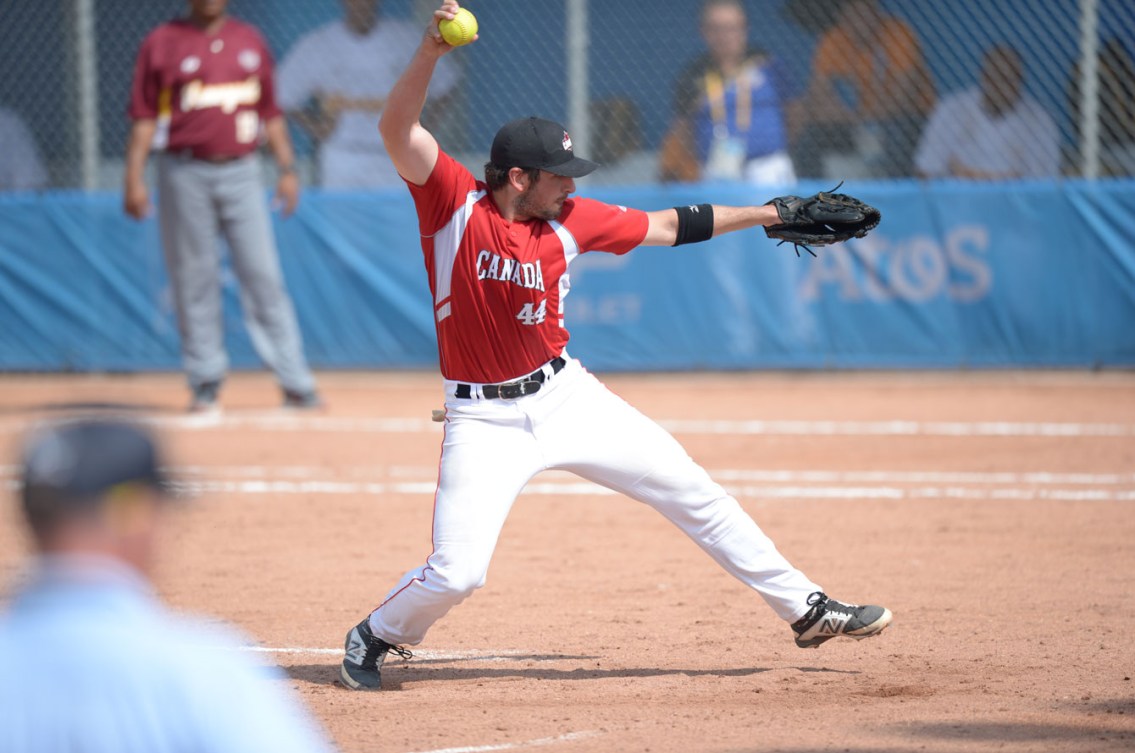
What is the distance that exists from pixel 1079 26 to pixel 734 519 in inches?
305

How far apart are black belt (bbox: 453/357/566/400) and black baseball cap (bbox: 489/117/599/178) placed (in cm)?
66

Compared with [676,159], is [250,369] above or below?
below

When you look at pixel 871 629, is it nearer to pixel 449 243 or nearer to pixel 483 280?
pixel 483 280

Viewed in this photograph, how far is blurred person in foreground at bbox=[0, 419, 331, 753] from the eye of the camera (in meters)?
1.95

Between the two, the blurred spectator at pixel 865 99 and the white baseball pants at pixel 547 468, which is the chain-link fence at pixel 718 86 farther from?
the white baseball pants at pixel 547 468

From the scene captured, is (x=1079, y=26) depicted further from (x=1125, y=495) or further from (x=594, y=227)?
(x=594, y=227)

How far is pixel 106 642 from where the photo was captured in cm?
198

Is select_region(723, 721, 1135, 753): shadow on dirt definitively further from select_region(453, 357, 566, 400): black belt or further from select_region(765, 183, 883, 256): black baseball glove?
select_region(765, 183, 883, 256): black baseball glove

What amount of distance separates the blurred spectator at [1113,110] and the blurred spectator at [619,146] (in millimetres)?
3407

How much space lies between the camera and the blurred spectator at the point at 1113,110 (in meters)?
10.9

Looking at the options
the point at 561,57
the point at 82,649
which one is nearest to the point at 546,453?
the point at 82,649

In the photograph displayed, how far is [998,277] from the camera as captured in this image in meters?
11.1

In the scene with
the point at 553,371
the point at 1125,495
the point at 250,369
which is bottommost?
the point at 250,369

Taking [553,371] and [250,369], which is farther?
[250,369]
